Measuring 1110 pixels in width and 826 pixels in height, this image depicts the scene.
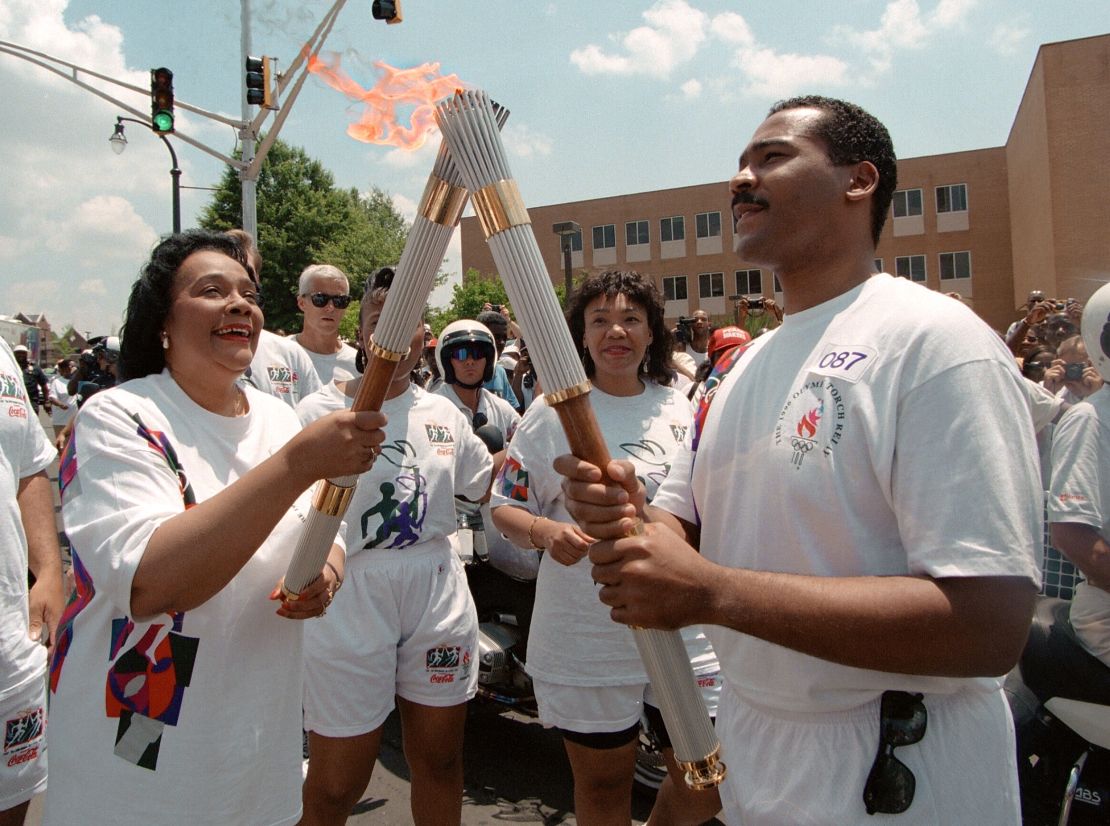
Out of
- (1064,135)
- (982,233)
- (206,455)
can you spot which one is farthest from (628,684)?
(982,233)

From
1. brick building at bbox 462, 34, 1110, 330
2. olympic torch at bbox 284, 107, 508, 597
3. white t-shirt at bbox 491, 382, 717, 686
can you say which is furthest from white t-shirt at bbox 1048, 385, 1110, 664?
brick building at bbox 462, 34, 1110, 330

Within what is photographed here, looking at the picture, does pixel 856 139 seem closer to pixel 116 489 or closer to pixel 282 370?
pixel 116 489

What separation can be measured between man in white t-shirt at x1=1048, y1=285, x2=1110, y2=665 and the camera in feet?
8.65

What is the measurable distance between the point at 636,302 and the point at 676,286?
41.8 meters

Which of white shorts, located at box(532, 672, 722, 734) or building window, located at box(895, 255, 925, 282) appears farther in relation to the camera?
building window, located at box(895, 255, 925, 282)

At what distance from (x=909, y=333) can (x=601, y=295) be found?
2.05 meters

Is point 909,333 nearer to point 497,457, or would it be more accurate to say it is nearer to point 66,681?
point 66,681

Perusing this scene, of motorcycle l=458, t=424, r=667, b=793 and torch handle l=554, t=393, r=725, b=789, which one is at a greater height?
torch handle l=554, t=393, r=725, b=789

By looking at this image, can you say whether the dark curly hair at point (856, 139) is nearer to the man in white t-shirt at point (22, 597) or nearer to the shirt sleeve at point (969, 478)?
the shirt sleeve at point (969, 478)

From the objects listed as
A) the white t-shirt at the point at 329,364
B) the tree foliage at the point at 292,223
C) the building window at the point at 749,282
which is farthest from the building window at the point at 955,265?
the white t-shirt at the point at 329,364

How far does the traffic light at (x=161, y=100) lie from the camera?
35.6 feet

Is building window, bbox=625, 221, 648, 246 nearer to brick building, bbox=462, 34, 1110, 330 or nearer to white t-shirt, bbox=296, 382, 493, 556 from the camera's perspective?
brick building, bbox=462, 34, 1110, 330

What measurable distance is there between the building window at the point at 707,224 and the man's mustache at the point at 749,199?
1675 inches

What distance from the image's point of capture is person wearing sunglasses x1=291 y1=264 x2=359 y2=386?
17.3ft
